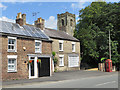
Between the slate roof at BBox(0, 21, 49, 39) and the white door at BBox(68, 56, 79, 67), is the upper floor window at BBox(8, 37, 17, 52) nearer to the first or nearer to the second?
the slate roof at BBox(0, 21, 49, 39)

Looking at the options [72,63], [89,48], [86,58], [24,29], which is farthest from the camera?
[86,58]

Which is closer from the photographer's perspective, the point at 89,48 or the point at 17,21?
the point at 17,21

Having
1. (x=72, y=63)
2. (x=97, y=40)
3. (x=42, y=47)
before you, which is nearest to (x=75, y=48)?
(x=72, y=63)

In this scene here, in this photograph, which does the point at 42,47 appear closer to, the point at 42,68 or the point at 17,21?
the point at 42,68

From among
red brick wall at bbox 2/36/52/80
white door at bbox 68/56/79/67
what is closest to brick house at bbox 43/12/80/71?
white door at bbox 68/56/79/67

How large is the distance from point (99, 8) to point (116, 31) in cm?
832

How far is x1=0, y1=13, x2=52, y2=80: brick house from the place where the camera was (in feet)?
62.3

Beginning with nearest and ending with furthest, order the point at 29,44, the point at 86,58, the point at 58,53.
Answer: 1. the point at 29,44
2. the point at 58,53
3. the point at 86,58

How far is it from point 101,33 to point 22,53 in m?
21.2

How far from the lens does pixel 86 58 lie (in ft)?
135

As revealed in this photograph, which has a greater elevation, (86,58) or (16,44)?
(16,44)

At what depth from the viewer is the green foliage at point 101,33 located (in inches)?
1409

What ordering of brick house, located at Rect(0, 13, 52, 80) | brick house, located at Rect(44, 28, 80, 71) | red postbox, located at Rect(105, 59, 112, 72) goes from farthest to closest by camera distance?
red postbox, located at Rect(105, 59, 112, 72) < brick house, located at Rect(44, 28, 80, 71) < brick house, located at Rect(0, 13, 52, 80)

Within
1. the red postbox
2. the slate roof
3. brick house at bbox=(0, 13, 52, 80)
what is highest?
the slate roof
